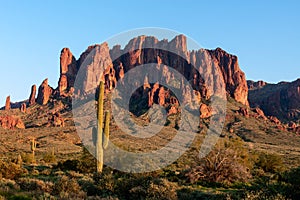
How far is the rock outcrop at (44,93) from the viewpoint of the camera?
6024 inches

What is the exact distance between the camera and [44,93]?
509ft

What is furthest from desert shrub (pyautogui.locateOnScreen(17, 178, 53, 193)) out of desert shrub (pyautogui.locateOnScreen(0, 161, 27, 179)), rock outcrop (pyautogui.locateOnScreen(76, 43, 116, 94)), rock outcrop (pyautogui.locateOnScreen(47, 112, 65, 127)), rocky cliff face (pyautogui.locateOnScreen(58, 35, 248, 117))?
rock outcrop (pyautogui.locateOnScreen(76, 43, 116, 94))

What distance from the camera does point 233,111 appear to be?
132750mm

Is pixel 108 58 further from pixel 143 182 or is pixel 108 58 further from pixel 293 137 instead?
pixel 143 182

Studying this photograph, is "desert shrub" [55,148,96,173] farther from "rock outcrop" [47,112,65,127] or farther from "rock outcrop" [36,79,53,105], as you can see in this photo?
"rock outcrop" [36,79,53,105]

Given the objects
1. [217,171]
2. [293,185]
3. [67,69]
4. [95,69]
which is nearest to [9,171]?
[217,171]

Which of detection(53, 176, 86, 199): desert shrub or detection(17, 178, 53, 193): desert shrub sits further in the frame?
detection(17, 178, 53, 193): desert shrub

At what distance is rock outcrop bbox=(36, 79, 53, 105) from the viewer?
153000 mm

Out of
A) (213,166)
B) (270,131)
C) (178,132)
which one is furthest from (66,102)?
(213,166)

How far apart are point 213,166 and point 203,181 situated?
122 cm

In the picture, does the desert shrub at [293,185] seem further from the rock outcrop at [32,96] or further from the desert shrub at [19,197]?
the rock outcrop at [32,96]

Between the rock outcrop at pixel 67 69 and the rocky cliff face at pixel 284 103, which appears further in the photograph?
the rock outcrop at pixel 67 69

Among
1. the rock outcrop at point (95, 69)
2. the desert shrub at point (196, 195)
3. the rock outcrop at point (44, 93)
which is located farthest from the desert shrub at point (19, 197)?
the rock outcrop at point (44, 93)

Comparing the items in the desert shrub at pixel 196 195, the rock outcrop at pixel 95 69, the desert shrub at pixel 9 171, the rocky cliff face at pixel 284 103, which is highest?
the rock outcrop at pixel 95 69
